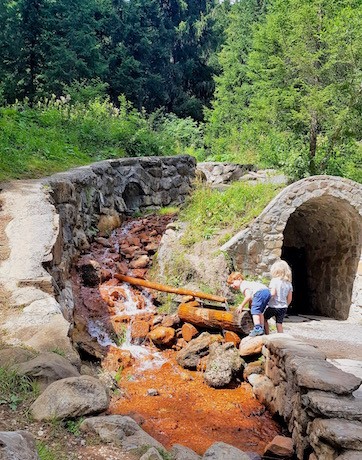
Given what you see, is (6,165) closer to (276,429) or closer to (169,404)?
(169,404)

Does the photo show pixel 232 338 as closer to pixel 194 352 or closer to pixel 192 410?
pixel 194 352

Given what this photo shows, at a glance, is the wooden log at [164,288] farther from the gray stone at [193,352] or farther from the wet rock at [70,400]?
the wet rock at [70,400]

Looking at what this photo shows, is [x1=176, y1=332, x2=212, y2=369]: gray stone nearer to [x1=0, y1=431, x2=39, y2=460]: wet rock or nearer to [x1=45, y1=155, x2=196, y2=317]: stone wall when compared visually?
[x1=45, y1=155, x2=196, y2=317]: stone wall

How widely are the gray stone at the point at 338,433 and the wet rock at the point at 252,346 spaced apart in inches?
91.9

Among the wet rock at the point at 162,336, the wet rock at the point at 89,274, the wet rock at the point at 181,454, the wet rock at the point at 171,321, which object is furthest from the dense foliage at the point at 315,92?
the wet rock at the point at 181,454

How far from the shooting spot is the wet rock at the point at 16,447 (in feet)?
4.96

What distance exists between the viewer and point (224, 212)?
9.14 meters

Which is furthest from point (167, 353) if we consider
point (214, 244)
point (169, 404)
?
point (214, 244)

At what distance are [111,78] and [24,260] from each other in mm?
20153

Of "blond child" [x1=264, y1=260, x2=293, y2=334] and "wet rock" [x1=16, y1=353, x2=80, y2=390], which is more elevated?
"wet rock" [x1=16, y1=353, x2=80, y2=390]

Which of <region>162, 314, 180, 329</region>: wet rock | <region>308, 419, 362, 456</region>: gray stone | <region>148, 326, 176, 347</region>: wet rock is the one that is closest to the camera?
<region>308, 419, 362, 456</region>: gray stone

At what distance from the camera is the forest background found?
37.3ft

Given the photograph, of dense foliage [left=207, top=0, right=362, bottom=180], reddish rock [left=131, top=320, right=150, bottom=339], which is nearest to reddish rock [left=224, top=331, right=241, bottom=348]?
reddish rock [left=131, top=320, right=150, bottom=339]

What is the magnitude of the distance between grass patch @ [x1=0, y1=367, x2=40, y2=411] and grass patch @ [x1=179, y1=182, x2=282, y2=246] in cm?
598
